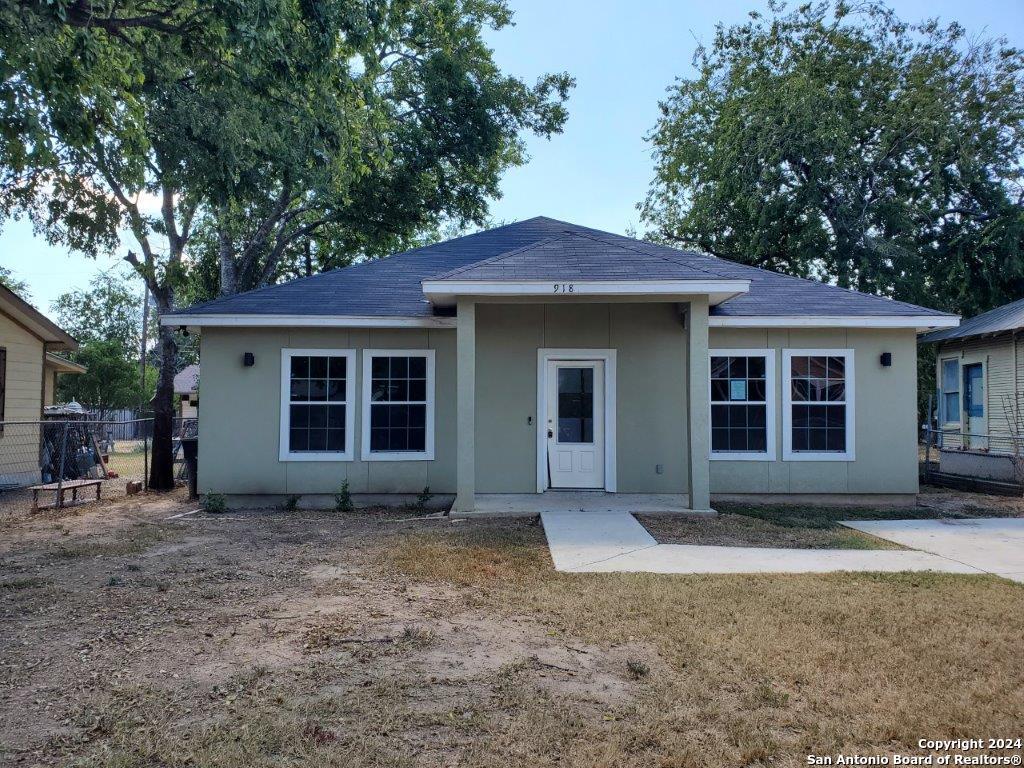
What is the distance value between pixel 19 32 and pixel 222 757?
22.1 ft

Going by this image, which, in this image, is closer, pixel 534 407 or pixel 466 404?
pixel 466 404

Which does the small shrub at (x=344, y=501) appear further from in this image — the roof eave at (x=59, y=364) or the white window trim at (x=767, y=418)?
the roof eave at (x=59, y=364)

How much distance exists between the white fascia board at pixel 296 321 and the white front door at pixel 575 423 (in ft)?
6.48

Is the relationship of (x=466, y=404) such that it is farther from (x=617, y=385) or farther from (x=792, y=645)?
(x=792, y=645)

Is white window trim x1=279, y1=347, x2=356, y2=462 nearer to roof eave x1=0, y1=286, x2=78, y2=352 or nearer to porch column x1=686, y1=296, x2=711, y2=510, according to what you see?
porch column x1=686, y1=296, x2=711, y2=510

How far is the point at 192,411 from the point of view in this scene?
1495 inches

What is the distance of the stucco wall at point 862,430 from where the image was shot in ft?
34.5

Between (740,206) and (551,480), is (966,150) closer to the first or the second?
(740,206)

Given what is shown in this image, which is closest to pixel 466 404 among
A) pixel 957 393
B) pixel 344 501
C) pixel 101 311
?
pixel 344 501

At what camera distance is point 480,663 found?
395 cm

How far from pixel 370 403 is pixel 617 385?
380 centimetres

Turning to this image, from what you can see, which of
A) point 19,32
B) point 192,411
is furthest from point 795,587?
point 192,411

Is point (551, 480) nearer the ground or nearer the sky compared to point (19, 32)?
nearer the ground

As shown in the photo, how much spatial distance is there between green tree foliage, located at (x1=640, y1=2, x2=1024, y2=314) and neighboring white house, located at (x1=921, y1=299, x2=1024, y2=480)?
339 centimetres
